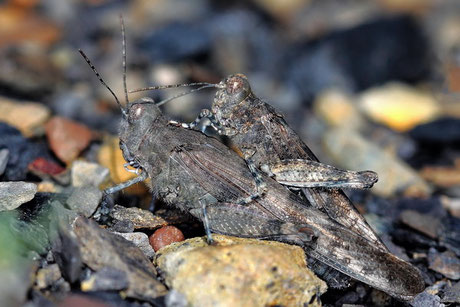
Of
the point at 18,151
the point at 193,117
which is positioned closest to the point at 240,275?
the point at 18,151

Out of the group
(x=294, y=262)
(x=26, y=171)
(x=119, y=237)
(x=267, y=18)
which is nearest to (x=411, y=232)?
(x=294, y=262)

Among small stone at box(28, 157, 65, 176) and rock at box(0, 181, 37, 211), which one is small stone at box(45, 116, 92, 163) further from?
rock at box(0, 181, 37, 211)

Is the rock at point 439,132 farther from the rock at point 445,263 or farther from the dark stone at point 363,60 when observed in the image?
the rock at point 445,263

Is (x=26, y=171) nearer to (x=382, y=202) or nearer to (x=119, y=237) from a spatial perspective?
(x=119, y=237)

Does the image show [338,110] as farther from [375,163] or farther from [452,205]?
[452,205]

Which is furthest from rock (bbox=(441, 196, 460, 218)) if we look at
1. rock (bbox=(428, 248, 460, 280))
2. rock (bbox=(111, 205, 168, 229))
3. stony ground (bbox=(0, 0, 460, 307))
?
rock (bbox=(111, 205, 168, 229))
